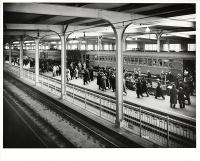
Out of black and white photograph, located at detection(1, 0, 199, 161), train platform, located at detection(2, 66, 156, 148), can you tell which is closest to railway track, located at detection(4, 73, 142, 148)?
black and white photograph, located at detection(1, 0, 199, 161)

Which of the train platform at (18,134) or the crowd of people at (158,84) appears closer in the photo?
the train platform at (18,134)

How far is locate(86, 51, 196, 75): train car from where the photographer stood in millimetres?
16781

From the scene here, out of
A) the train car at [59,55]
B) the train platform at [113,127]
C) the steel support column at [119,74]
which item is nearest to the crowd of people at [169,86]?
the steel support column at [119,74]

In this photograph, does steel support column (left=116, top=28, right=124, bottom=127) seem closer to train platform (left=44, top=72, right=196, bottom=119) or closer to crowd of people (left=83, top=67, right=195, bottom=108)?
train platform (left=44, top=72, right=196, bottom=119)

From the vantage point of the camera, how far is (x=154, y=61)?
778 inches

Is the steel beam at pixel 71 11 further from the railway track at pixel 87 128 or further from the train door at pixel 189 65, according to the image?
the train door at pixel 189 65

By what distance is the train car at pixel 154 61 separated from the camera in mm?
16781

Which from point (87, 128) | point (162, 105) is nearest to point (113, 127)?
point (87, 128)

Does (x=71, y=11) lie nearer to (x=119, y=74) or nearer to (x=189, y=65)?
(x=119, y=74)

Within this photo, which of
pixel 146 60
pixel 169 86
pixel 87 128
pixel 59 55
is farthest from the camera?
pixel 59 55

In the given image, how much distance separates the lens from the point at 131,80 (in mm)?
18562

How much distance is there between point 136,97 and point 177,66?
4.40m

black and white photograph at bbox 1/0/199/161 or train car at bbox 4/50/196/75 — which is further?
train car at bbox 4/50/196/75

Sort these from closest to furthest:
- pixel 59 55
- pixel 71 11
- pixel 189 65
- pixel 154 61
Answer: pixel 71 11
pixel 189 65
pixel 154 61
pixel 59 55
